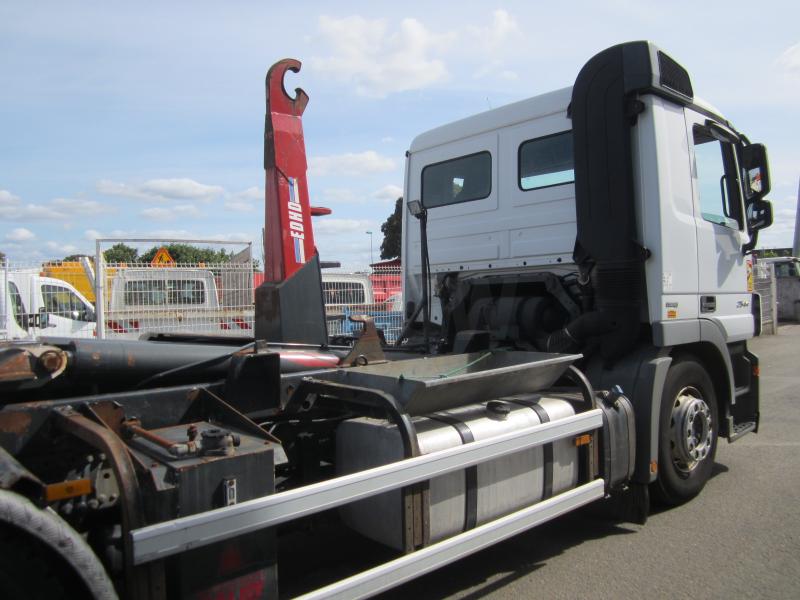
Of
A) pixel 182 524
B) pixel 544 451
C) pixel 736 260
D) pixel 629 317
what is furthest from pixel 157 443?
pixel 736 260

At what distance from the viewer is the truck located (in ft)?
7.47

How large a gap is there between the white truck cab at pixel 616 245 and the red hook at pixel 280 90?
1.29 m

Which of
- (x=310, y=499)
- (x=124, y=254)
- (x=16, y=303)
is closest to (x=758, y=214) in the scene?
(x=310, y=499)

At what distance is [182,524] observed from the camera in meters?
2.13

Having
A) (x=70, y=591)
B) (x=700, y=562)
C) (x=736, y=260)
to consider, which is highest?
(x=736, y=260)

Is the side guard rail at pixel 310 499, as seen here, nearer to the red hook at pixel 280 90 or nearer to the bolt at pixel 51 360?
the bolt at pixel 51 360

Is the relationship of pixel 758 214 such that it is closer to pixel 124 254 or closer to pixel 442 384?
pixel 442 384

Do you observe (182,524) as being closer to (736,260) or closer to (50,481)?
(50,481)

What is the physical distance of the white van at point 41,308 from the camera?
967 centimetres

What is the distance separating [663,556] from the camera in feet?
13.0

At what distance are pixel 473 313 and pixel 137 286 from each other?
6308 millimetres

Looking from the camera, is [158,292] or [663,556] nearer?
[663,556]

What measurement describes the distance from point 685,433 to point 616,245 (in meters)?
1.47

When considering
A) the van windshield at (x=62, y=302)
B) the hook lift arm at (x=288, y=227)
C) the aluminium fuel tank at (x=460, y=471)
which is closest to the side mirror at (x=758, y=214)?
the aluminium fuel tank at (x=460, y=471)
